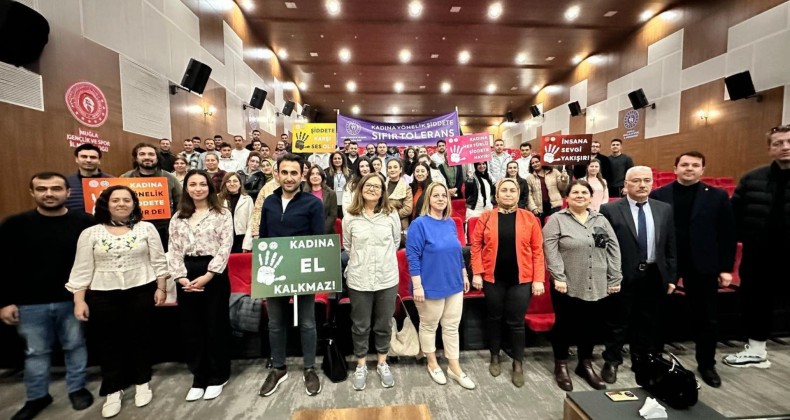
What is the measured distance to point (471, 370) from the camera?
9.00 ft

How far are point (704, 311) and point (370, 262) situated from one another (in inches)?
99.5

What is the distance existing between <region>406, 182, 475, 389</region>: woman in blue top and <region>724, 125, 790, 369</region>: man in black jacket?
228cm

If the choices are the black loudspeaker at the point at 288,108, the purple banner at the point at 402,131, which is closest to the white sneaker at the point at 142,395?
the purple banner at the point at 402,131

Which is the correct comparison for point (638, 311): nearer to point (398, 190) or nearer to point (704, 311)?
point (704, 311)

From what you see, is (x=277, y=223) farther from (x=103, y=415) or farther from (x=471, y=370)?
(x=471, y=370)

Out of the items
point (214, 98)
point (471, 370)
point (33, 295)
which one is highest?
point (214, 98)

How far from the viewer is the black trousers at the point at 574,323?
2.48 meters

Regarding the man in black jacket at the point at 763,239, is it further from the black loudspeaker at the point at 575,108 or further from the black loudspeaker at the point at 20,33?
the black loudspeaker at the point at 575,108

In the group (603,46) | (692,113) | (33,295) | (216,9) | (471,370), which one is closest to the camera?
(33,295)

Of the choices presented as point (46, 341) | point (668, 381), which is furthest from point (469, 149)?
point (46, 341)

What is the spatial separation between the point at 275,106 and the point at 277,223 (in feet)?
37.6

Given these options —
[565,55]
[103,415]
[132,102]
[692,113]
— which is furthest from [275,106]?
[692,113]

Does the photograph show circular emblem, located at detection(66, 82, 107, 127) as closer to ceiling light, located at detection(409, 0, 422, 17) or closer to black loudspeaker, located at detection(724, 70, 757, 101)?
ceiling light, located at detection(409, 0, 422, 17)

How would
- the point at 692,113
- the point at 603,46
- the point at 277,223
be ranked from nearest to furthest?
Result: 1. the point at 277,223
2. the point at 692,113
3. the point at 603,46
